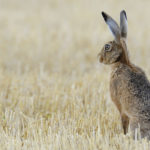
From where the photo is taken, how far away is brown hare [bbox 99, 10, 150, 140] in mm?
4395

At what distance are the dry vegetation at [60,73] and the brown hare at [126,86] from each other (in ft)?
0.88

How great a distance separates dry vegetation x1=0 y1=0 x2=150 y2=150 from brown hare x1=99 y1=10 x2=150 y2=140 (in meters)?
0.27

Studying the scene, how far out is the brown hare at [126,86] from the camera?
4.39 meters

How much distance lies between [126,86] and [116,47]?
60cm

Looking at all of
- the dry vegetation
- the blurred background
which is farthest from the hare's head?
the blurred background

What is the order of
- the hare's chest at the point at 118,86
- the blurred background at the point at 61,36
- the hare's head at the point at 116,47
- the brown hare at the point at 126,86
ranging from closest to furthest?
the brown hare at the point at 126,86, the hare's chest at the point at 118,86, the hare's head at the point at 116,47, the blurred background at the point at 61,36

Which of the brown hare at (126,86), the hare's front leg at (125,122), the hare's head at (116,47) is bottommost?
the hare's front leg at (125,122)

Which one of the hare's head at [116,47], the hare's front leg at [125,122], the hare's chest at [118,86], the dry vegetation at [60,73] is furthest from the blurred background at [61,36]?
the hare's front leg at [125,122]

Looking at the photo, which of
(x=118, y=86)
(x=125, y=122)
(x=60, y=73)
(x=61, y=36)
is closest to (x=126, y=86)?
(x=118, y=86)

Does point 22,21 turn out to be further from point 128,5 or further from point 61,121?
point 61,121

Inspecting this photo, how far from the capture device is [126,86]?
4672mm

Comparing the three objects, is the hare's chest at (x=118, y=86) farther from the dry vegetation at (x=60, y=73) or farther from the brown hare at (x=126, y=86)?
the dry vegetation at (x=60, y=73)

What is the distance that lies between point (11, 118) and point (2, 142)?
978 millimetres

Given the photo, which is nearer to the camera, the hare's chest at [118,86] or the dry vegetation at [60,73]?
the dry vegetation at [60,73]
